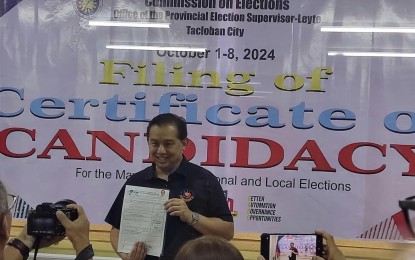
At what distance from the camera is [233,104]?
352 cm

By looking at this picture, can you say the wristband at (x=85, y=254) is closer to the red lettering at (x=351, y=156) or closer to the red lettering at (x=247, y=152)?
the red lettering at (x=247, y=152)

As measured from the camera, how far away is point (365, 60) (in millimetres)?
3438

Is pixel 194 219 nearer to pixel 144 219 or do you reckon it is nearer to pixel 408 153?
pixel 144 219

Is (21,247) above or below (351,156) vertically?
below

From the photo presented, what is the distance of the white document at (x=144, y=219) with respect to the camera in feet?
9.46

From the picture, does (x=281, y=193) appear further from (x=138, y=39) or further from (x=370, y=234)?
(x=138, y=39)

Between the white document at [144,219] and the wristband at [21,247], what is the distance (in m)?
0.77

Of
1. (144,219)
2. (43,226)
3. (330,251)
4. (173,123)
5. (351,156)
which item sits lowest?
(330,251)

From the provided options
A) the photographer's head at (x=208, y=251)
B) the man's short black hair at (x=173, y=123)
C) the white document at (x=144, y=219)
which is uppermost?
the man's short black hair at (x=173, y=123)

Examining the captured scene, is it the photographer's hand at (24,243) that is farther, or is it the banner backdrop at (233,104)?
the banner backdrop at (233,104)

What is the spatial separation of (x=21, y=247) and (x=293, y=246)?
1228 millimetres

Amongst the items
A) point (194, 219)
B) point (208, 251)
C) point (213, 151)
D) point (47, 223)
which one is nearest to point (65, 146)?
point (213, 151)

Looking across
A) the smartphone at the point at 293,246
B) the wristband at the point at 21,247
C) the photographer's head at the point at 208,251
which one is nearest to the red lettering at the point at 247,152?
the smartphone at the point at 293,246

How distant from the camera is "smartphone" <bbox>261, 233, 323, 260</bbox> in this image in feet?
9.32
